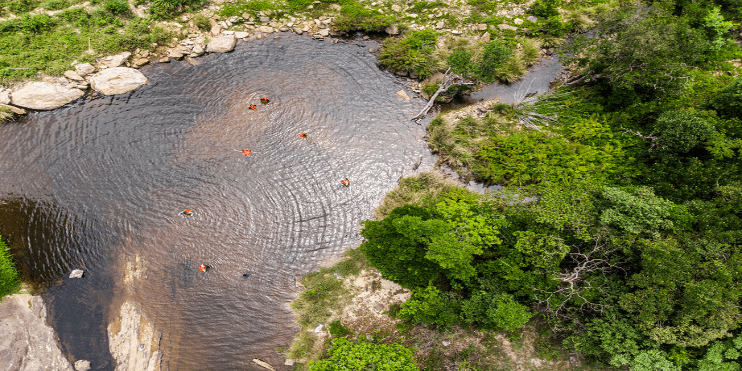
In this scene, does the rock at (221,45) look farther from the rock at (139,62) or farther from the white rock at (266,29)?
the rock at (139,62)

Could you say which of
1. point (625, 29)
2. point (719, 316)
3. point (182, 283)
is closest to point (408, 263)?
point (719, 316)

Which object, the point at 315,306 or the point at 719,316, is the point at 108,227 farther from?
the point at 719,316

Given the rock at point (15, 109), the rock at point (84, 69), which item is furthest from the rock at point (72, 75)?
the rock at point (15, 109)

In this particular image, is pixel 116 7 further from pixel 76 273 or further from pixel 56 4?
pixel 76 273

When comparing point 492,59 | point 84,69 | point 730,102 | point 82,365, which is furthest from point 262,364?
point 730,102

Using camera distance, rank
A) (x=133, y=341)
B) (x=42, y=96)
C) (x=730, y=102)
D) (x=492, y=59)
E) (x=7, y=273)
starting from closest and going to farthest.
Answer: (x=133, y=341) < (x=7, y=273) < (x=730, y=102) < (x=42, y=96) < (x=492, y=59)

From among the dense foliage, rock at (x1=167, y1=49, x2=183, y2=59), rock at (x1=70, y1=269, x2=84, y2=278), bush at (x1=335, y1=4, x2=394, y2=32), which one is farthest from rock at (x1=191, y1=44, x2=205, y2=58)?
the dense foliage

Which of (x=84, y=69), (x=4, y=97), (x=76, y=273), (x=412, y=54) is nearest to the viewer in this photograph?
(x=76, y=273)

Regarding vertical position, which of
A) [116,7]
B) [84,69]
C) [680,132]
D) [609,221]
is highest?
[116,7]
